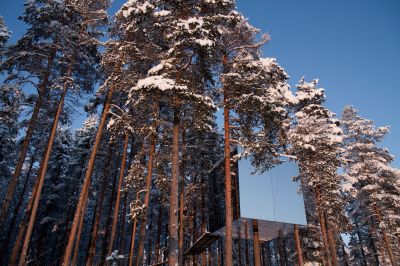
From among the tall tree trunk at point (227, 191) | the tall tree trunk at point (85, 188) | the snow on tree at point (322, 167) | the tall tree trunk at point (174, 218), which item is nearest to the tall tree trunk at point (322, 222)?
the snow on tree at point (322, 167)

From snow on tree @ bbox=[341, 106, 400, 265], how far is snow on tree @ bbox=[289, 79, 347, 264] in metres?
4.41

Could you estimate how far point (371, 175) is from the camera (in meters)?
25.3

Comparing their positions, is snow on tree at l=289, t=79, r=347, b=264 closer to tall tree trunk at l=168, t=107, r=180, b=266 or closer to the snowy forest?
the snowy forest

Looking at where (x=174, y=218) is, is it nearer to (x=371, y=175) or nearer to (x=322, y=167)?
(x=322, y=167)

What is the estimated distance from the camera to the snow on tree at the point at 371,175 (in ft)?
78.9

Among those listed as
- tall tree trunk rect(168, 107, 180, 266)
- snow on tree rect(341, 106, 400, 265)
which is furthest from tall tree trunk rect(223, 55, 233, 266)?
snow on tree rect(341, 106, 400, 265)

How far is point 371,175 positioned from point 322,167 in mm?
9644

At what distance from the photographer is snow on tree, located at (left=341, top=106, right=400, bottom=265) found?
24062mm

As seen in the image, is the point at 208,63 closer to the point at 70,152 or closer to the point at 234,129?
the point at 234,129

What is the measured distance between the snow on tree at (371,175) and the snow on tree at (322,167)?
4413 millimetres

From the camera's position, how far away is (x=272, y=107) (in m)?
13.5

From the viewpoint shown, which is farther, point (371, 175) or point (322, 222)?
point (371, 175)

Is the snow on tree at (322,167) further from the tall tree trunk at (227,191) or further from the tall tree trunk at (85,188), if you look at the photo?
the tall tree trunk at (85,188)

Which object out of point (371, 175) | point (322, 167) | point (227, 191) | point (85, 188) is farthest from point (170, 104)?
point (371, 175)
